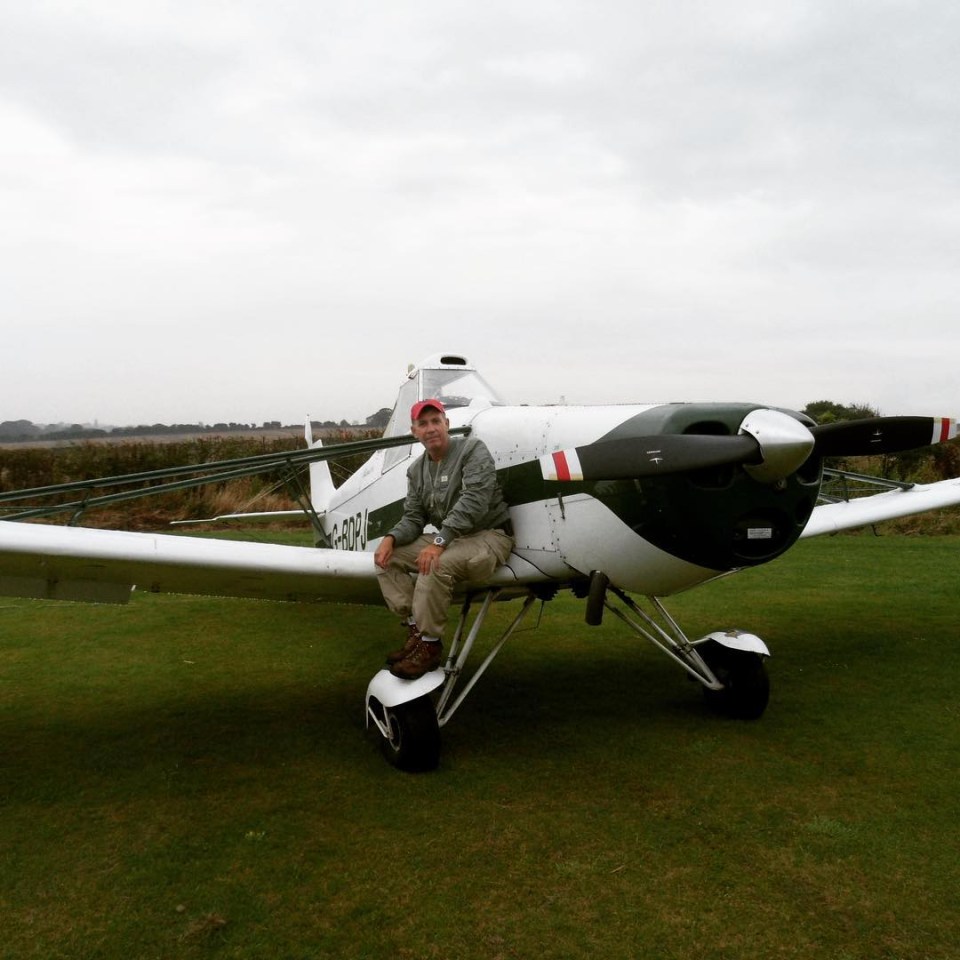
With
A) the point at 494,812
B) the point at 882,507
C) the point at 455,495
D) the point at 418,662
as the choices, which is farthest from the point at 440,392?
the point at 882,507

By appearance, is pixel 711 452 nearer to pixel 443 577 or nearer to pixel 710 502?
pixel 710 502

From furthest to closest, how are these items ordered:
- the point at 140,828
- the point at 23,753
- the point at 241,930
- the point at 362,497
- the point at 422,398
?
the point at 362,497 < the point at 422,398 < the point at 23,753 < the point at 140,828 < the point at 241,930

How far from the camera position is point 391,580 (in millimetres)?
4105

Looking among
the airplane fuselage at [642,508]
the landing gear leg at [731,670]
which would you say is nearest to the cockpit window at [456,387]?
the airplane fuselage at [642,508]

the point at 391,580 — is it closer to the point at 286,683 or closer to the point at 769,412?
the point at 286,683

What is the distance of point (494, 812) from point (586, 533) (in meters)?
1.29

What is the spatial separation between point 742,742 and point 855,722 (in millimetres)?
734

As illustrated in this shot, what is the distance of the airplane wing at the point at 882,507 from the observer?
5910 millimetres

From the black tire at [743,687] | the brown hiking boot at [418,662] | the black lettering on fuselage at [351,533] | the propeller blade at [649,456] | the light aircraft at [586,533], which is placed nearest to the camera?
the propeller blade at [649,456]

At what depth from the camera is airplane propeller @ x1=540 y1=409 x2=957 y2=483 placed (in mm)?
3219

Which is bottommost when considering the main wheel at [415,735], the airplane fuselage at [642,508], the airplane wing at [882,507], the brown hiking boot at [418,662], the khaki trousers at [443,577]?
the main wheel at [415,735]

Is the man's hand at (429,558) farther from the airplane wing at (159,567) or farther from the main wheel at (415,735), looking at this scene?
the main wheel at (415,735)

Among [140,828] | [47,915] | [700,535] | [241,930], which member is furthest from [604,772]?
[47,915]

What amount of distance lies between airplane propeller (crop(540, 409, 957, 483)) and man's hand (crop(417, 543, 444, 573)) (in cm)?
75
